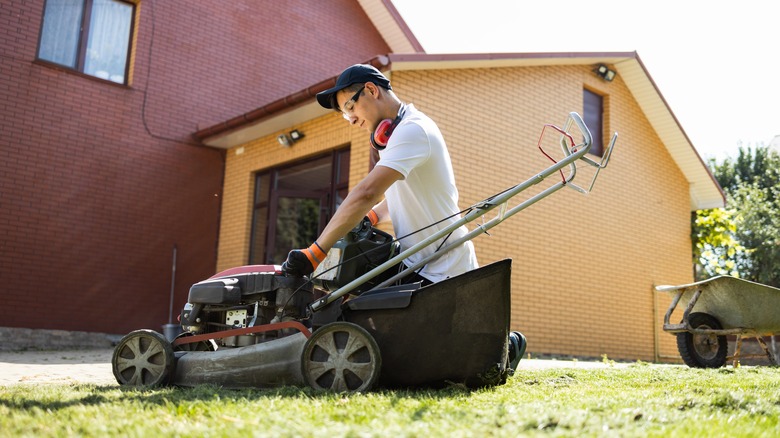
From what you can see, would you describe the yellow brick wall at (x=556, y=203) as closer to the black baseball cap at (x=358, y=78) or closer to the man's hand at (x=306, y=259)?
the black baseball cap at (x=358, y=78)

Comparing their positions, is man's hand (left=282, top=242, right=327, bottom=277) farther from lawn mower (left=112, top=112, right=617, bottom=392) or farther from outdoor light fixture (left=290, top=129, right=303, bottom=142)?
outdoor light fixture (left=290, top=129, right=303, bottom=142)

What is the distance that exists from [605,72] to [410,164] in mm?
9305

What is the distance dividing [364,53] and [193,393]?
11.6 metres

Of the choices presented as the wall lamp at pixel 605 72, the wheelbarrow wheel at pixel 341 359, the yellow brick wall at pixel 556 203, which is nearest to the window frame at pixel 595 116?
the yellow brick wall at pixel 556 203

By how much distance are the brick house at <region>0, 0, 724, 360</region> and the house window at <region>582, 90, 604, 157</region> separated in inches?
2.2

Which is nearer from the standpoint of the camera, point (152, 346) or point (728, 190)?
point (152, 346)

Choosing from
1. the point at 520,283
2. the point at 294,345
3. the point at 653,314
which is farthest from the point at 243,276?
the point at 653,314

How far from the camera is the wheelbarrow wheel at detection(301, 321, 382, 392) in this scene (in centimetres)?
326

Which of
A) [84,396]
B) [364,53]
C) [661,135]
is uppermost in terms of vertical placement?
[364,53]

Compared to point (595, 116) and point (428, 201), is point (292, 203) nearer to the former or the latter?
point (595, 116)

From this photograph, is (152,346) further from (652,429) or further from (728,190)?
(728,190)

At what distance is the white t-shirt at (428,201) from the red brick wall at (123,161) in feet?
25.7

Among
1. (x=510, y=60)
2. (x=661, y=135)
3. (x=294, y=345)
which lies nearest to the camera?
(x=294, y=345)

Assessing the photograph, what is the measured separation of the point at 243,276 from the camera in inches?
147
